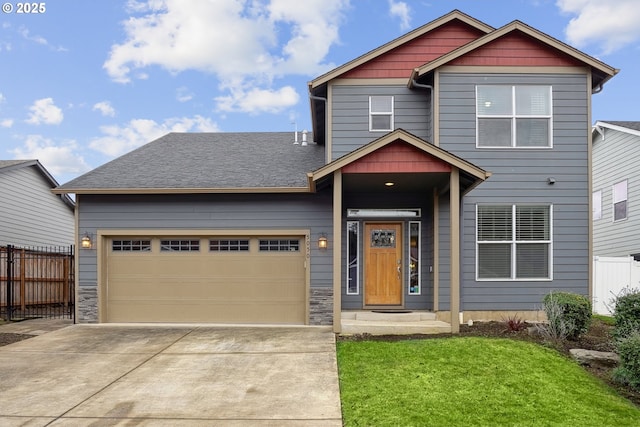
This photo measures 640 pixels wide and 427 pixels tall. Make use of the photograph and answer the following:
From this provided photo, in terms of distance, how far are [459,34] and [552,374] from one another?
26.4ft

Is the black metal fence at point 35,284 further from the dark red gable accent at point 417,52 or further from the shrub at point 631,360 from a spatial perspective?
the shrub at point 631,360

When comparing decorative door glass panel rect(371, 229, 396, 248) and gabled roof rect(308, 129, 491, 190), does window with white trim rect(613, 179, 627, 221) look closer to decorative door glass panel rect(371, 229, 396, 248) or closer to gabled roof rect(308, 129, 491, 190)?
decorative door glass panel rect(371, 229, 396, 248)

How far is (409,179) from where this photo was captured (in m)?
9.88

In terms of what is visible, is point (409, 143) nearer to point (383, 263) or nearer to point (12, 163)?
point (383, 263)

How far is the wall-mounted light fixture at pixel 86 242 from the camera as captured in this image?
1114cm

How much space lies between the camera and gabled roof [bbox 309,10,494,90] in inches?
439

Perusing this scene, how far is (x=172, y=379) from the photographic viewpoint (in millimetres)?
6777

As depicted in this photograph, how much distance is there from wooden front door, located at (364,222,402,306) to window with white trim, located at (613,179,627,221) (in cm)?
967

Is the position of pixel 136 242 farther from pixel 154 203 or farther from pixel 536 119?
pixel 536 119

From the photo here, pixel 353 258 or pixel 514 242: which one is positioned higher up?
pixel 514 242

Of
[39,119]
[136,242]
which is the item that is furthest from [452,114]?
[39,119]

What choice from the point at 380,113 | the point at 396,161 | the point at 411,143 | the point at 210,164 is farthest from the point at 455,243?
the point at 210,164

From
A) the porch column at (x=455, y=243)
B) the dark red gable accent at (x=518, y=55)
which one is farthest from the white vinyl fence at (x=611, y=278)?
the porch column at (x=455, y=243)

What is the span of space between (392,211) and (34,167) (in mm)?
13624
